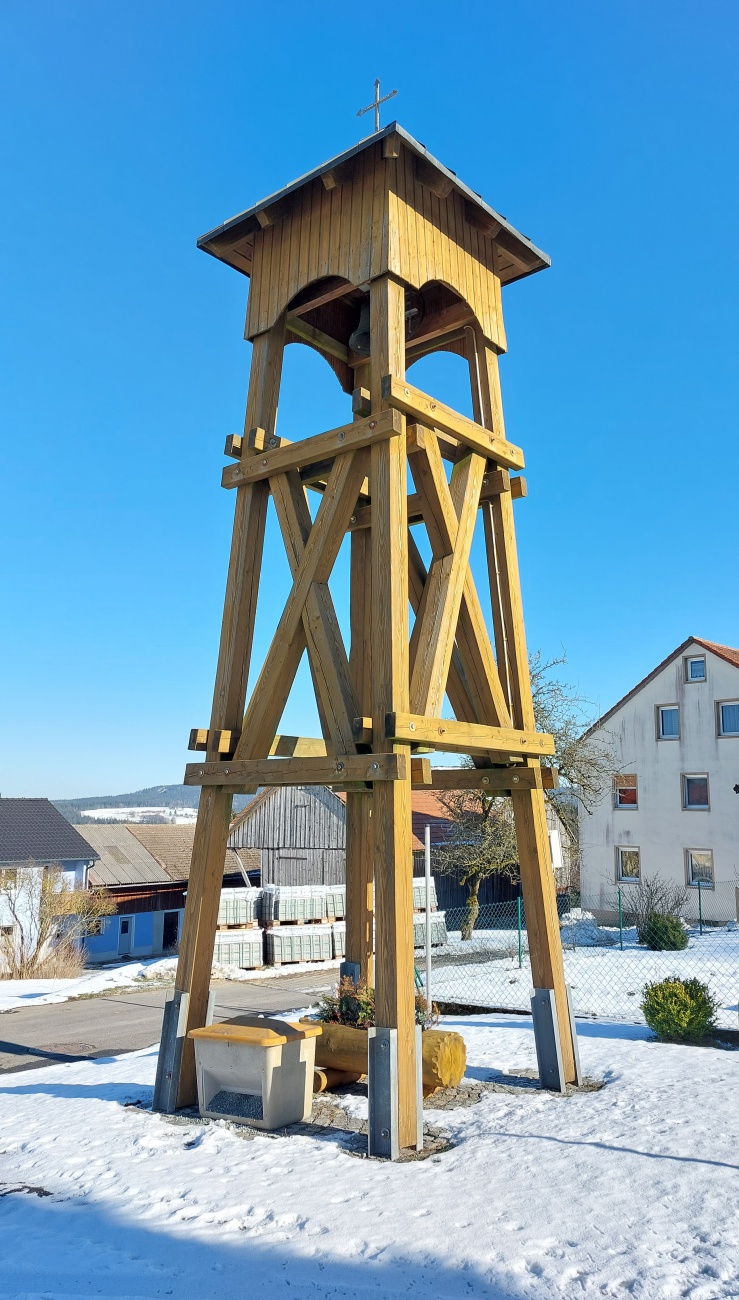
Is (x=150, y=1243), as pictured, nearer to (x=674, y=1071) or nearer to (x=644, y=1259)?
(x=644, y=1259)

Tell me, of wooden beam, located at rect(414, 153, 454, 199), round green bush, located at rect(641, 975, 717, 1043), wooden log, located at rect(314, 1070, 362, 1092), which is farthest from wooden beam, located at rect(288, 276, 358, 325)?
round green bush, located at rect(641, 975, 717, 1043)

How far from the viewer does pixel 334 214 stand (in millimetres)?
8484

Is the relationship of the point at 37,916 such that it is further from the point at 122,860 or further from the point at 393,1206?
the point at 393,1206

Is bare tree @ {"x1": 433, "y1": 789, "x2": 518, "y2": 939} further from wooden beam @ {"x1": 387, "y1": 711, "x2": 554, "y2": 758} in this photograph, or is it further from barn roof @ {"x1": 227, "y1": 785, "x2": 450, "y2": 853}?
wooden beam @ {"x1": 387, "y1": 711, "x2": 554, "y2": 758}

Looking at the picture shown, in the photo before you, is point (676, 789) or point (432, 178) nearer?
point (432, 178)

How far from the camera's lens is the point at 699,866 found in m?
28.6

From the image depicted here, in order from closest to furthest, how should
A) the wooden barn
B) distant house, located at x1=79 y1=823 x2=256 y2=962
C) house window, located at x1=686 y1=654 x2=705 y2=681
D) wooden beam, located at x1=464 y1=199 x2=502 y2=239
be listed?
wooden beam, located at x1=464 y1=199 x2=502 y2=239, house window, located at x1=686 y1=654 x2=705 y2=681, the wooden barn, distant house, located at x1=79 y1=823 x2=256 y2=962

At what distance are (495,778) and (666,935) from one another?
508 inches

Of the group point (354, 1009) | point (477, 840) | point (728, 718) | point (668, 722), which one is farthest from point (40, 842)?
point (354, 1009)

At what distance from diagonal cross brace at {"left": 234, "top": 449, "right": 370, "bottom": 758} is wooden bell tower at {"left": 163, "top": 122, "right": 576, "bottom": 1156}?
0.06ft

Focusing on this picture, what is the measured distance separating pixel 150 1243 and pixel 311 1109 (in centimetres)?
274

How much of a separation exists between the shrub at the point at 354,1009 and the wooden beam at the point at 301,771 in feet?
7.12

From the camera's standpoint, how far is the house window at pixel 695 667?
95.2 feet

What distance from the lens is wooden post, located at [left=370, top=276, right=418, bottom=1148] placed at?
650 cm
